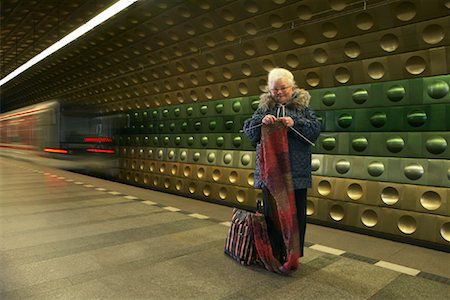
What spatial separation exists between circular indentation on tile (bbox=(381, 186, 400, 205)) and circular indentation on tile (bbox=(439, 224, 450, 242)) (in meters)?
0.57

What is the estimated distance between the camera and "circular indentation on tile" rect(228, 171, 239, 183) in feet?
22.1

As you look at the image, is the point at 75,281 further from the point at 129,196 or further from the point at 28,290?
the point at 129,196

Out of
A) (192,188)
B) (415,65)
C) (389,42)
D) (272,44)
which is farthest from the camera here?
(192,188)

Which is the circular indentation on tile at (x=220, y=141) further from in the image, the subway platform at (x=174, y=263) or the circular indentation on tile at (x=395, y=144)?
the circular indentation on tile at (x=395, y=144)

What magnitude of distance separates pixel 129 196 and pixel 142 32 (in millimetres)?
3346

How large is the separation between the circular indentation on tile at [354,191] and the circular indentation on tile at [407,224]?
1.95 ft

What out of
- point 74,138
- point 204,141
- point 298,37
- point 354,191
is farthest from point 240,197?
point 74,138

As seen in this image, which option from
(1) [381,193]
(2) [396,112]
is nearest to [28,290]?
(1) [381,193]

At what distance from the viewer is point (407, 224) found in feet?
14.4

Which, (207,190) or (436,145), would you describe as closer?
(436,145)

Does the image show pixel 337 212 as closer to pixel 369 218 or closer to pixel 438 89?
pixel 369 218

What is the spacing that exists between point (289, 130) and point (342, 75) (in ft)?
7.84

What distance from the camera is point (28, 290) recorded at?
274cm

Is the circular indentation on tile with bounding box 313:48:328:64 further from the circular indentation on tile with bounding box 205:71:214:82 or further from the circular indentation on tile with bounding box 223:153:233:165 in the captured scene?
the circular indentation on tile with bounding box 223:153:233:165
